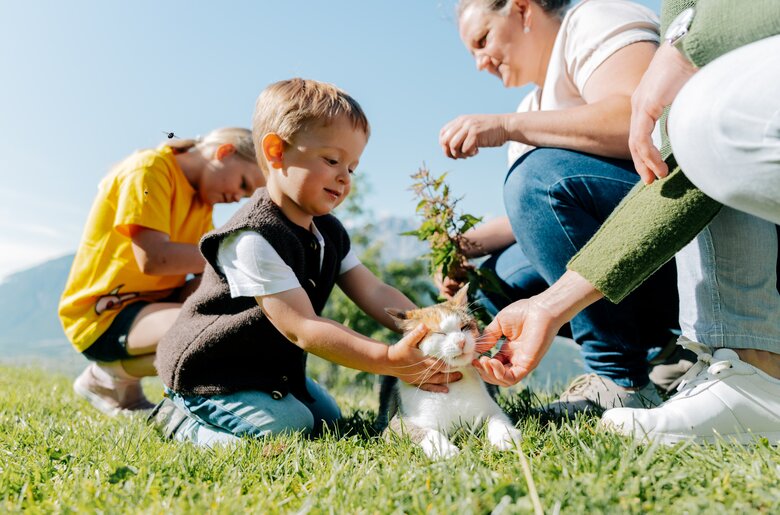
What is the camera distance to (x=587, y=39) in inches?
116

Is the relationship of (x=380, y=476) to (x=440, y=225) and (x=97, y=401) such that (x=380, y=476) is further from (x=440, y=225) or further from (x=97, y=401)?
(x=97, y=401)

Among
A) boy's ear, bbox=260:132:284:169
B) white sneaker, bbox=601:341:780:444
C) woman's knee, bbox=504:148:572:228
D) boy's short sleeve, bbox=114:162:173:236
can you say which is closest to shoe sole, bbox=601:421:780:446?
white sneaker, bbox=601:341:780:444

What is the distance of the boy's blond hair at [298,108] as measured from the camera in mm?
2820

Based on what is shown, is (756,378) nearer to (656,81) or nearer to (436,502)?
(656,81)

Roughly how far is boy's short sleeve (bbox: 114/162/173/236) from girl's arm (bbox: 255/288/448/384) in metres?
1.80

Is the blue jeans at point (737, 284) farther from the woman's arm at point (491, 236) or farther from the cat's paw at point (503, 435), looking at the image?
the woman's arm at point (491, 236)

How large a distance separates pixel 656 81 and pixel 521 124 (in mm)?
819

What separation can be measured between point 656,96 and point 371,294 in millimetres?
1851

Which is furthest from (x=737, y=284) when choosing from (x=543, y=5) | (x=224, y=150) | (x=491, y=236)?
(x=224, y=150)

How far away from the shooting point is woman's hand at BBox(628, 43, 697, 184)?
81.8 inches

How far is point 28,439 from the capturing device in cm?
265

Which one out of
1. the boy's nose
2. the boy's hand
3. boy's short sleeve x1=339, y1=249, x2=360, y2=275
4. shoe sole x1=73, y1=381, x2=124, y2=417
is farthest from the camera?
shoe sole x1=73, y1=381, x2=124, y2=417

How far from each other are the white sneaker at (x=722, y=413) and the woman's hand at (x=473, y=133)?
4.57ft

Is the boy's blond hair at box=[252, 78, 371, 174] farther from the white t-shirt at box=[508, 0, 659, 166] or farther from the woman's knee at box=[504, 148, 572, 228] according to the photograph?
the white t-shirt at box=[508, 0, 659, 166]
